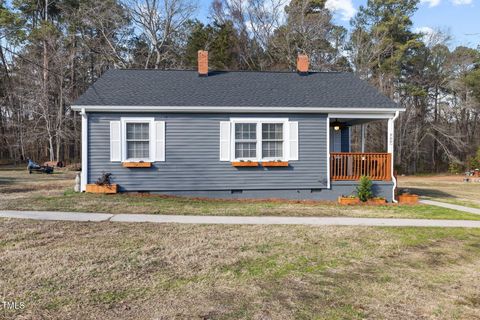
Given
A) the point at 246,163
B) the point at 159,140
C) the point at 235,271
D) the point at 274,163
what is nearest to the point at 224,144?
the point at 246,163

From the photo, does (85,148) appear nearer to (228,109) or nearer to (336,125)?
(228,109)

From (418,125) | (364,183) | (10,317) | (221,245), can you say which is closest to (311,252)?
(221,245)

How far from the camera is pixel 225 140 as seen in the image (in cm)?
1128

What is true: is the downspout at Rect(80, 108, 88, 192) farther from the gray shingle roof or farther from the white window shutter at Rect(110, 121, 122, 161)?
the white window shutter at Rect(110, 121, 122, 161)

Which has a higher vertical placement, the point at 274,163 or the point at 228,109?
the point at 228,109

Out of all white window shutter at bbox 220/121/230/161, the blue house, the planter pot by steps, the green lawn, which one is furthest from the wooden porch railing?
the green lawn

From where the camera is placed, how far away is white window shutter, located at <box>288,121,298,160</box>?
11398 mm

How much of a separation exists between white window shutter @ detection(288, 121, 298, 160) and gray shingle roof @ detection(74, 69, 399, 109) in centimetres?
63

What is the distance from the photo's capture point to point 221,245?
18.4 feet

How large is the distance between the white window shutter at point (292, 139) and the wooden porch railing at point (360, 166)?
4.08ft

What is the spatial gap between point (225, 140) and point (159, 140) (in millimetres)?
2033

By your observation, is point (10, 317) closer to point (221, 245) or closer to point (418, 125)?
point (221, 245)

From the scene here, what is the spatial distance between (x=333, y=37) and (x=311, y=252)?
2963 cm

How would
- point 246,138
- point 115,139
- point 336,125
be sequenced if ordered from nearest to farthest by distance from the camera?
point 115,139 < point 246,138 < point 336,125
